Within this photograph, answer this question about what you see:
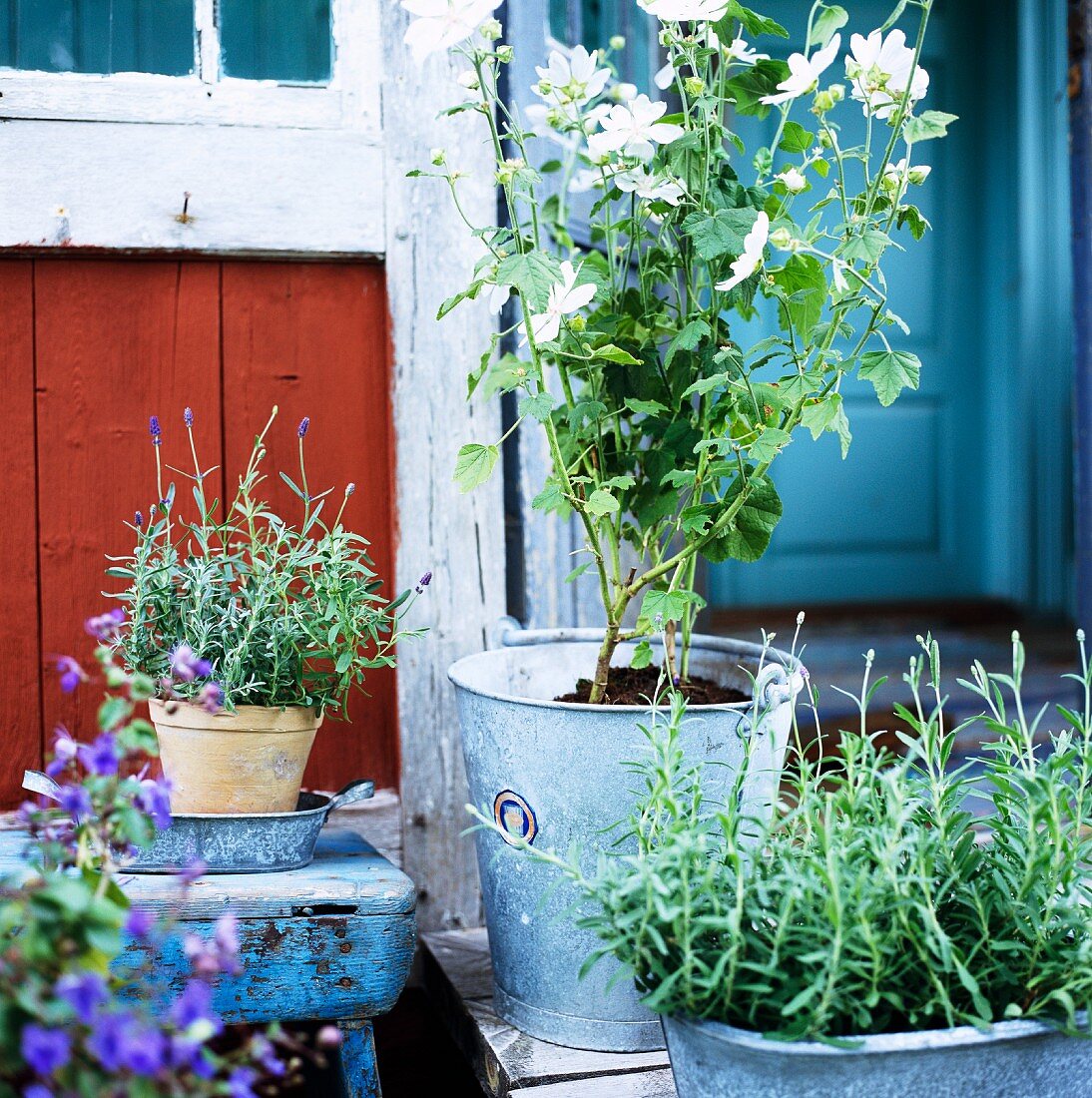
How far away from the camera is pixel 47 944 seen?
75 cm

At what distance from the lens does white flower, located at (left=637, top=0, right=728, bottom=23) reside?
1.29 metres

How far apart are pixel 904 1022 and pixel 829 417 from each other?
65cm

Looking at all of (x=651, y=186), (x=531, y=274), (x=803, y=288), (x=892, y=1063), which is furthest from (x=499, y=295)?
(x=892, y=1063)

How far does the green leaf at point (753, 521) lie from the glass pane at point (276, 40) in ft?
3.21

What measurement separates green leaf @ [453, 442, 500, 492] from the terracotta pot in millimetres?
355

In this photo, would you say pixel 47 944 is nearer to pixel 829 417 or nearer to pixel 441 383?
pixel 829 417

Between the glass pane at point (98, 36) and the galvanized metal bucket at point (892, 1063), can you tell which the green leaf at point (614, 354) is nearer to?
the galvanized metal bucket at point (892, 1063)

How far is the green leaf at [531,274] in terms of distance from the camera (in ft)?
4.28

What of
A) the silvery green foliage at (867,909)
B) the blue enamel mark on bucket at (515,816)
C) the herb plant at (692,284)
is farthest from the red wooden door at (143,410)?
the silvery green foliage at (867,909)

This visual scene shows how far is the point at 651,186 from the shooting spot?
4.56ft

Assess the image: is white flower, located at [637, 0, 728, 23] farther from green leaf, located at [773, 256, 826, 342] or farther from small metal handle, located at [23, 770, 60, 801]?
small metal handle, located at [23, 770, 60, 801]

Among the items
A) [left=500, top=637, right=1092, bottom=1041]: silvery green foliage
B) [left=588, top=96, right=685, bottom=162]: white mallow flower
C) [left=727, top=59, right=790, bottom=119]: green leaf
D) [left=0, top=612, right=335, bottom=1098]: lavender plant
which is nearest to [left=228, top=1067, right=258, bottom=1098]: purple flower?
[left=0, top=612, right=335, bottom=1098]: lavender plant

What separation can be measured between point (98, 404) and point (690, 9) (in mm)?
1027

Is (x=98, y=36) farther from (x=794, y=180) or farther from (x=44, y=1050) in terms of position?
(x=44, y=1050)
